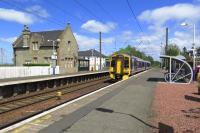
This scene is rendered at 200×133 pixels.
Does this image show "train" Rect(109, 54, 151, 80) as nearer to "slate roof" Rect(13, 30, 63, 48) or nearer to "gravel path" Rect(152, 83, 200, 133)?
"gravel path" Rect(152, 83, 200, 133)

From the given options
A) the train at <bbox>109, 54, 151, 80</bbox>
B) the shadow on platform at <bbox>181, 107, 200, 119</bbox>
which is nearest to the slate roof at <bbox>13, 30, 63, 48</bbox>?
the train at <bbox>109, 54, 151, 80</bbox>

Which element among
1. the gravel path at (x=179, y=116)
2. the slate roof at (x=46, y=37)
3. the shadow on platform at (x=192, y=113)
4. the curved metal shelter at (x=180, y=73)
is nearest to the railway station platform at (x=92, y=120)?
the gravel path at (x=179, y=116)

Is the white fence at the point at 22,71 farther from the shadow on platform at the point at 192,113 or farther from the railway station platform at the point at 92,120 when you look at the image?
the shadow on platform at the point at 192,113

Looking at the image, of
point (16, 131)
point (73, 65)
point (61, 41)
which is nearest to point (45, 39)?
point (61, 41)

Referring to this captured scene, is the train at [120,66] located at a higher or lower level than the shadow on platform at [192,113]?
higher

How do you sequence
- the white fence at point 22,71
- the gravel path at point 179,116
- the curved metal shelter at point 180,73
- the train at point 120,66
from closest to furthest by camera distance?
the gravel path at point 179,116 → the curved metal shelter at point 180,73 → the train at point 120,66 → the white fence at point 22,71

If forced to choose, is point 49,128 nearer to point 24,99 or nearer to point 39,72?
point 24,99

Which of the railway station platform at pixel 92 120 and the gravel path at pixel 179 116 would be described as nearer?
the railway station platform at pixel 92 120

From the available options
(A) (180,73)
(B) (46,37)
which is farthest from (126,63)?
(B) (46,37)

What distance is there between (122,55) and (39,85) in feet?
37.8

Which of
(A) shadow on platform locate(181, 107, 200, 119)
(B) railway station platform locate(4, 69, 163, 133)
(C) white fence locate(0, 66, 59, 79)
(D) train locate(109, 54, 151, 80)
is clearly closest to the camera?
(B) railway station platform locate(4, 69, 163, 133)

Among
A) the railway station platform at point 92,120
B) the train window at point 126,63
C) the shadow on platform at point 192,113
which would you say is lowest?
the shadow on platform at point 192,113

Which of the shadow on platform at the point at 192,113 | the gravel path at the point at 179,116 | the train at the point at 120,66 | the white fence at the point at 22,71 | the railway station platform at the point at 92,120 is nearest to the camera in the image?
the railway station platform at the point at 92,120

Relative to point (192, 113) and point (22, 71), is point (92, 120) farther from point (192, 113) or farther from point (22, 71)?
point (22, 71)
